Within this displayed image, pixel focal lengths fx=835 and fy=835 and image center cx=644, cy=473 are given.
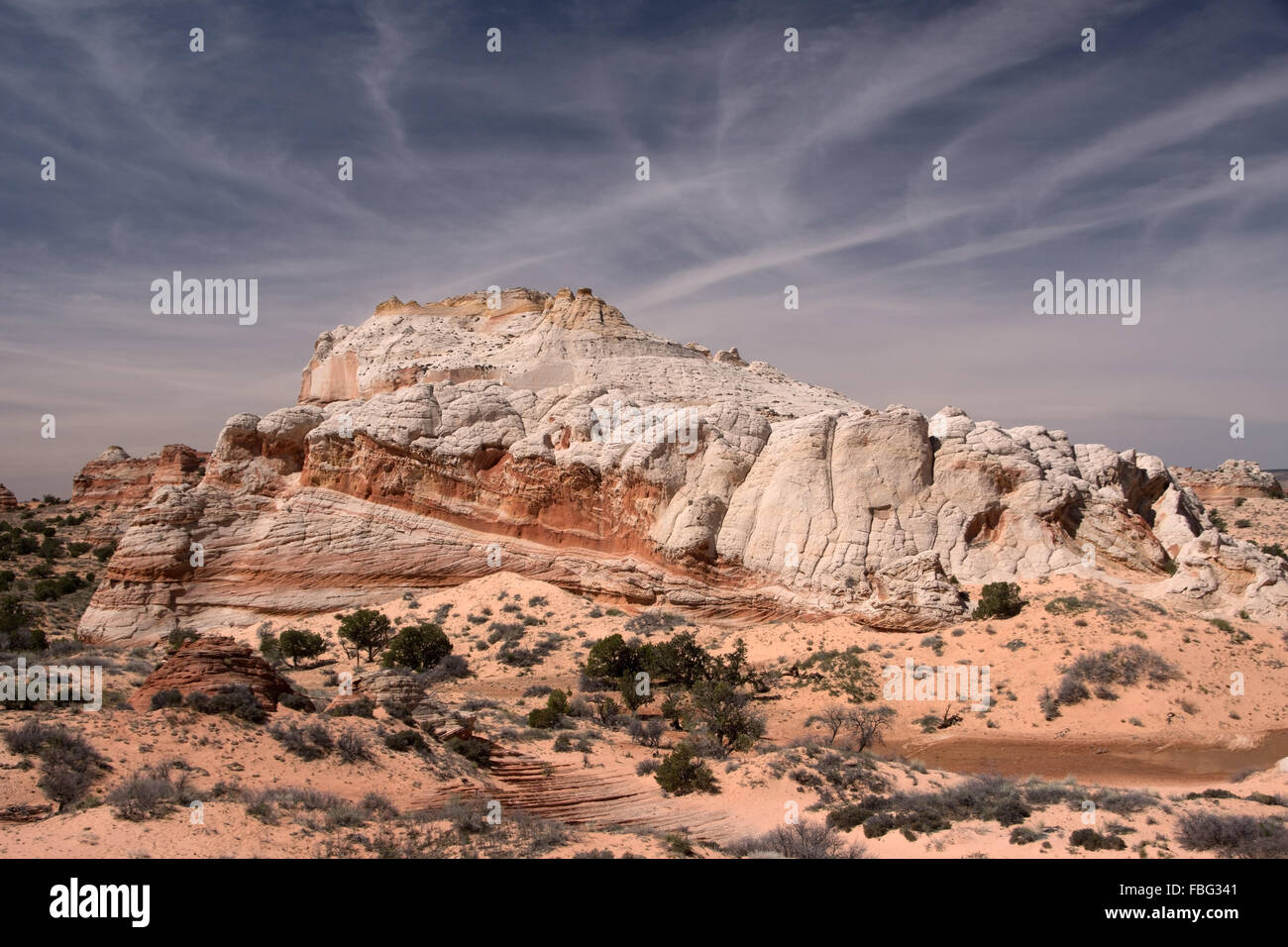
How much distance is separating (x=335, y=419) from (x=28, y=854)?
84.0 feet

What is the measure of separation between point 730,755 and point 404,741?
7595 millimetres

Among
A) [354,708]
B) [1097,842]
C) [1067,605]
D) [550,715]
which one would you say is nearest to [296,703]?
[354,708]

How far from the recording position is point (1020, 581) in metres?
28.0

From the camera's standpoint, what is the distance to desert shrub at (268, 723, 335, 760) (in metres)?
14.0

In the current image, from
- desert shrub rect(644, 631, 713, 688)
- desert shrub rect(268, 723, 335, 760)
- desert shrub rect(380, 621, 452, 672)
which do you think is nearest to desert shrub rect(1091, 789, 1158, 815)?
desert shrub rect(644, 631, 713, 688)

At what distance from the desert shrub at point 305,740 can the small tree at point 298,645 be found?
12.2 meters

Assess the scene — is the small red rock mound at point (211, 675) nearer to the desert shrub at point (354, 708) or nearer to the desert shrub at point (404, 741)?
the desert shrub at point (354, 708)

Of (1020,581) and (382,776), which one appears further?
(1020,581)

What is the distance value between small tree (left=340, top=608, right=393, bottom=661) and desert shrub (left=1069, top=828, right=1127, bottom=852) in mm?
21161

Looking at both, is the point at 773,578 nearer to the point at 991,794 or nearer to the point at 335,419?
the point at 991,794

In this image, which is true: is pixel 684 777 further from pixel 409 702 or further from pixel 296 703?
pixel 296 703

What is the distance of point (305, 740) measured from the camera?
14.4m

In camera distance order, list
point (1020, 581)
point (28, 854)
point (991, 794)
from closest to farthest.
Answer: point (28, 854) < point (991, 794) < point (1020, 581)

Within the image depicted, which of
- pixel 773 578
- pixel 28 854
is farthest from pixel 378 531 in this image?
pixel 28 854
